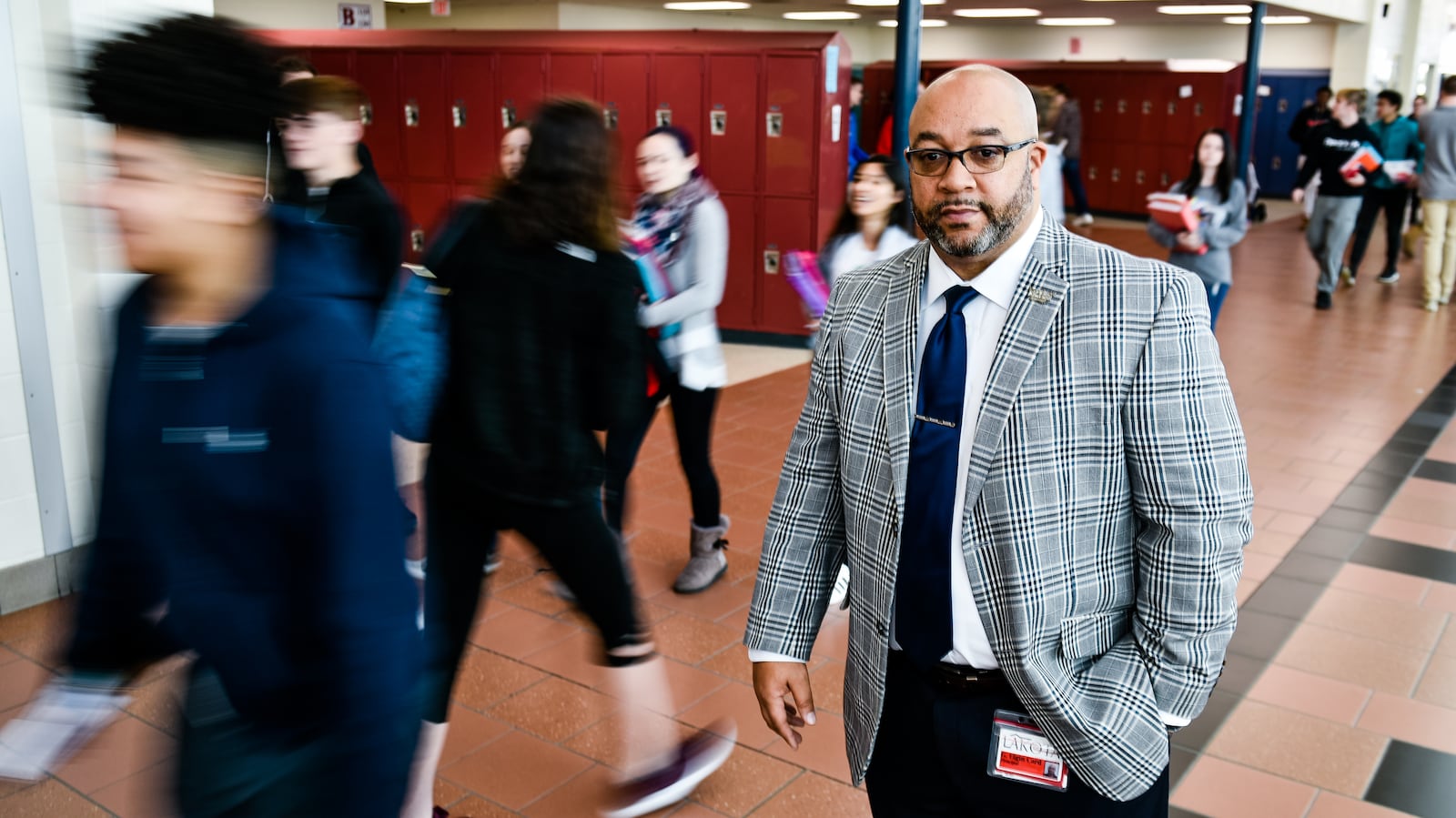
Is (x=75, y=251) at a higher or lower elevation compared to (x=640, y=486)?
higher

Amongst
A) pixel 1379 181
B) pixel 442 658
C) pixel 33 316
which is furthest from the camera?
pixel 1379 181

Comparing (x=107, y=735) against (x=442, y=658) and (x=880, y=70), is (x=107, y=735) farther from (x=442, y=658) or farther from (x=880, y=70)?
(x=880, y=70)

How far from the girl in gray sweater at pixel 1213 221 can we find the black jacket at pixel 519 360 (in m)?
4.40

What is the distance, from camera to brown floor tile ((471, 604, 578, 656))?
369 cm

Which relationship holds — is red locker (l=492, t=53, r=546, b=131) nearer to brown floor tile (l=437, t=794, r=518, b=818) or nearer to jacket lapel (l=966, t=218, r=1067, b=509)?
brown floor tile (l=437, t=794, r=518, b=818)

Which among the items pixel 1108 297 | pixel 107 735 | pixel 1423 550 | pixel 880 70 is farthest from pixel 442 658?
pixel 880 70

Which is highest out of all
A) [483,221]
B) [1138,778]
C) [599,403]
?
[483,221]

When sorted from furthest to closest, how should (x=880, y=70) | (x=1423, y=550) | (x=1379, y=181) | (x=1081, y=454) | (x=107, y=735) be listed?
(x=880, y=70)
(x=1379, y=181)
(x=1423, y=550)
(x=107, y=735)
(x=1081, y=454)

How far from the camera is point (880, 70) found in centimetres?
1741

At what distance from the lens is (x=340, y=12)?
37.6 feet

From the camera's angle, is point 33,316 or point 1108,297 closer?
point 1108,297

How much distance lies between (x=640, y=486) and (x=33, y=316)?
97.1 inches

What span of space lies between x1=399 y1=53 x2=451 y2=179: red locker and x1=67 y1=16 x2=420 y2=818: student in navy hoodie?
8.56 meters

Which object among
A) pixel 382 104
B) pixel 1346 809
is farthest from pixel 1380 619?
pixel 382 104
